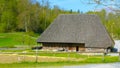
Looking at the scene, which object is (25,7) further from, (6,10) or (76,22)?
(76,22)

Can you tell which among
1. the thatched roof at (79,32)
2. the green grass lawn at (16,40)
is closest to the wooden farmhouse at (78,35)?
the thatched roof at (79,32)

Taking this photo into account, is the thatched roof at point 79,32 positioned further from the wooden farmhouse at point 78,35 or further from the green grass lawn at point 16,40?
the green grass lawn at point 16,40

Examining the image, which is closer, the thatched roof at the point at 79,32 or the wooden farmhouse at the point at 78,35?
the wooden farmhouse at the point at 78,35

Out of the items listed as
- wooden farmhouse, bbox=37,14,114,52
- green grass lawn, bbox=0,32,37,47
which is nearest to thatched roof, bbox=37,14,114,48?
wooden farmhouse, bbox=37,14,114,52

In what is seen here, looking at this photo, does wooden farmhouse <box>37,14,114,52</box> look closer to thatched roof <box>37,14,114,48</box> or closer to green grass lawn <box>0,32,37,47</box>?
thatched roof <box>37,14,114,48</box>

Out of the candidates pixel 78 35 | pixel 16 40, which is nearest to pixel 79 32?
pixel 78 35

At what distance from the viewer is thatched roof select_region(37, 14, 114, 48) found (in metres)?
45.0

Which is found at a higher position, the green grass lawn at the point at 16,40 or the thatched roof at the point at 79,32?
the thatched roof at the point at 79,32

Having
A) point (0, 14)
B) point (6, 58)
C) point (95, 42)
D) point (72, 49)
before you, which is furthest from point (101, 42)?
point (0, 14)

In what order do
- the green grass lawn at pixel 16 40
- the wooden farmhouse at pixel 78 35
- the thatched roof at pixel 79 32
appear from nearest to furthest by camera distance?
1. the wooden farmhouse at pixel 78 35
2. the thatched roof at pixel 79 32
3. the green grass lawn at pixel 16 40

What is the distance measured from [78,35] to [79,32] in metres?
0.65

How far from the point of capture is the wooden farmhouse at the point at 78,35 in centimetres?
4481

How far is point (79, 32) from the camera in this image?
4666cm

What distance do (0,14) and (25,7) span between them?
331 inches
